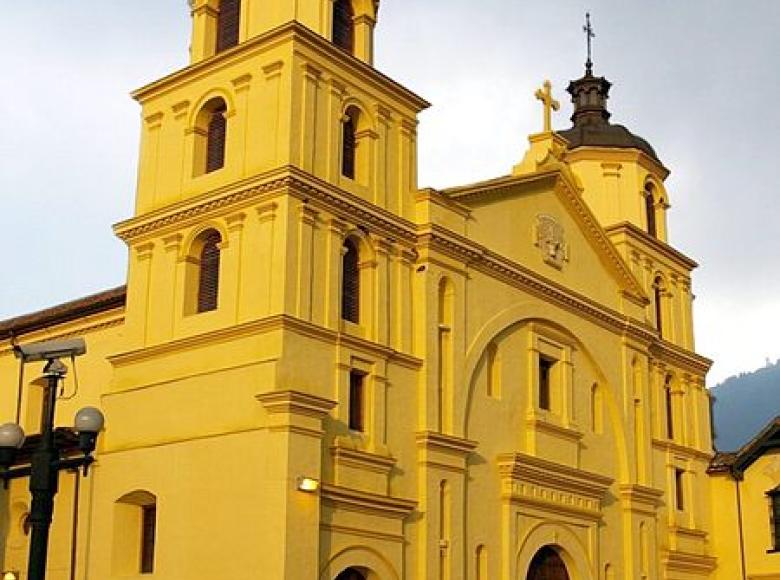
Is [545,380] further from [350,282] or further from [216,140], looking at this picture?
[216,140]

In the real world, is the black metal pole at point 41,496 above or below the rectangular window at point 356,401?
below

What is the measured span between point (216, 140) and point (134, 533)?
332 inches

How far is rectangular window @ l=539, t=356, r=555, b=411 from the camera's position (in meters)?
31.1

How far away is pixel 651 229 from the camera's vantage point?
3881 centimetres

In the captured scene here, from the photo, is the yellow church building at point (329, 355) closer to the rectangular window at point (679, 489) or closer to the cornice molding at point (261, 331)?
the cornice molding at point (261, 331)

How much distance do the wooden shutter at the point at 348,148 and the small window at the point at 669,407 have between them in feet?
47.8

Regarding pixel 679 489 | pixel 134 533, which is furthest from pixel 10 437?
pixel 679 489

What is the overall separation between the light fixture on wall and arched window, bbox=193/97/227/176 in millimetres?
7745

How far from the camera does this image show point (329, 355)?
24.6 m

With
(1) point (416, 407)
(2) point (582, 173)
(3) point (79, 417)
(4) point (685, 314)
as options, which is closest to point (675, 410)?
(4) point (685, 314)

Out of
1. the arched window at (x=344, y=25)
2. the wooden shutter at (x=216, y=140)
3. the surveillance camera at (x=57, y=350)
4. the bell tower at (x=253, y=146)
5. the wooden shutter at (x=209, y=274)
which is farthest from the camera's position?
the arched window at (x=344, y=25)

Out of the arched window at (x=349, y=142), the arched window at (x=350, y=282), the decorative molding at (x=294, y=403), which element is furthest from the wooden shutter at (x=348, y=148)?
the decorative molding at (x=294, y=403)

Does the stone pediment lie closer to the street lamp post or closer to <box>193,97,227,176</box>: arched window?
<box>193,97,227,176</box>: arched window

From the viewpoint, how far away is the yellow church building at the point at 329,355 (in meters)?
23.6
